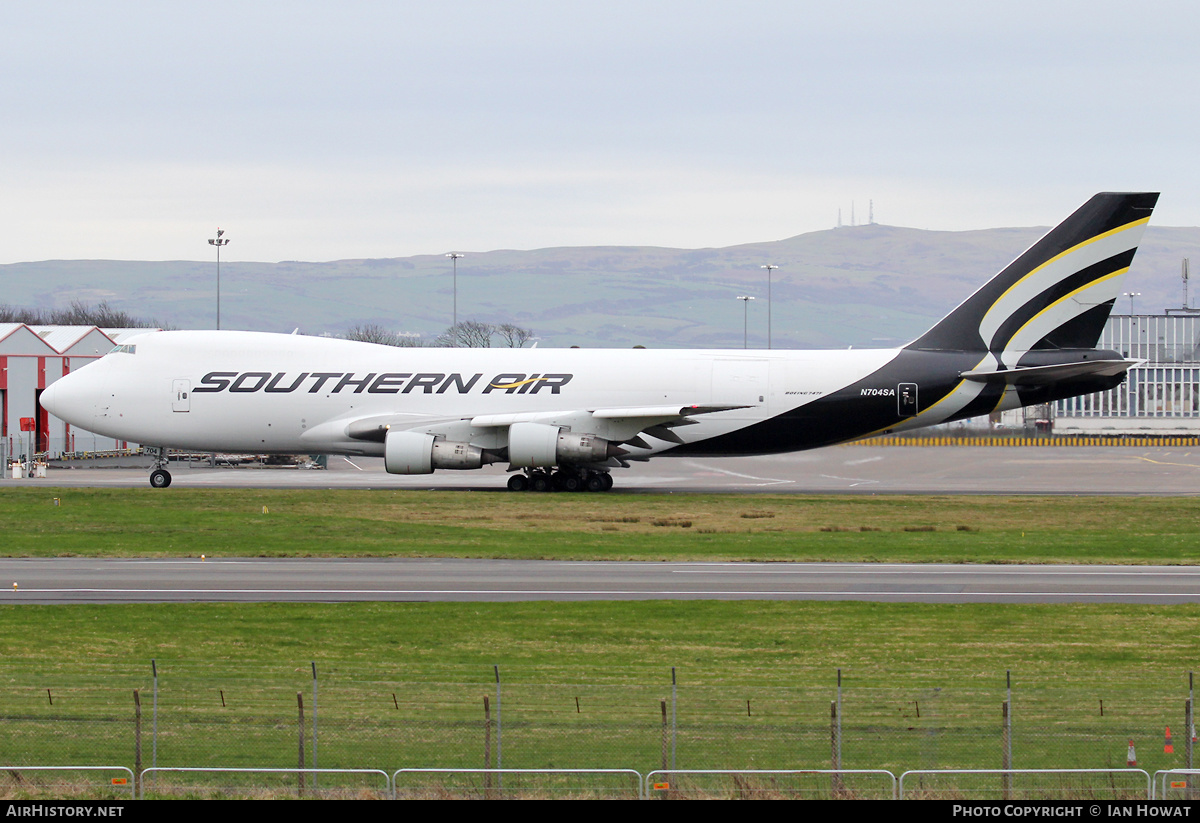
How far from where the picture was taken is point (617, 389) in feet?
163

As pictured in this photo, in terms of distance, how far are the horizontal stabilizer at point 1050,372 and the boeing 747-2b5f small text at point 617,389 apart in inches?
2.9

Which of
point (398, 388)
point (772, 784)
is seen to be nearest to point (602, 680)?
point (772, 784)

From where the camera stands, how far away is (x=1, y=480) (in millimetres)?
56688

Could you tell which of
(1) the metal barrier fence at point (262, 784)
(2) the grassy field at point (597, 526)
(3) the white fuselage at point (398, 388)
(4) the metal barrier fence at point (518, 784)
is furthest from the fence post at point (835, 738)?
(3) the white fuselage at point (398, 388)

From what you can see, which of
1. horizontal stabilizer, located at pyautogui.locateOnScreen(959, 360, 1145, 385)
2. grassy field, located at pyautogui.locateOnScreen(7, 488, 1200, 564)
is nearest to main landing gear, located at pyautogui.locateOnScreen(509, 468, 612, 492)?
grassy field, located at pyautogui.locateOnScreen(7, 488, 1200, 564)

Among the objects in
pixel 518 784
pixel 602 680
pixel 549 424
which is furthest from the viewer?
pixel 549 424

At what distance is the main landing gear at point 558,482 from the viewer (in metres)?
50.3

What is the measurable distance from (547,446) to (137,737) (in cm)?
3473

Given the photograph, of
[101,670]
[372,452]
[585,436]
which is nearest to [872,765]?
[101,670]

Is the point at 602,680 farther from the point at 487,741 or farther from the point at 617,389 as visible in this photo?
the point at 617,389

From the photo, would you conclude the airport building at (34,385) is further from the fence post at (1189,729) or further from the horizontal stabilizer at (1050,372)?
the fence post at (1189,729)

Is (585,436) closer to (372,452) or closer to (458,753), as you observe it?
(372,452)

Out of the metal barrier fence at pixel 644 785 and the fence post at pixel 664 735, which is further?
the fence post at pixel 664 735

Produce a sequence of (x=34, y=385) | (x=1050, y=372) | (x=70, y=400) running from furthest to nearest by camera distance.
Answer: (x=34, y=385) → (x=70, y=400) → (x=1050, y=372)
